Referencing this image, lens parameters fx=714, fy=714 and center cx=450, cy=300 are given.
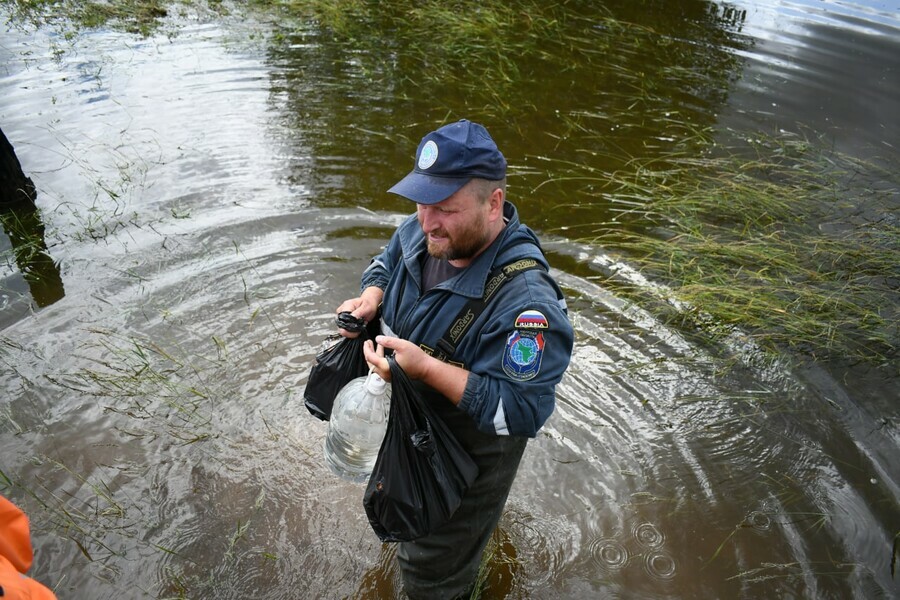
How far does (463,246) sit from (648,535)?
7.72 feet

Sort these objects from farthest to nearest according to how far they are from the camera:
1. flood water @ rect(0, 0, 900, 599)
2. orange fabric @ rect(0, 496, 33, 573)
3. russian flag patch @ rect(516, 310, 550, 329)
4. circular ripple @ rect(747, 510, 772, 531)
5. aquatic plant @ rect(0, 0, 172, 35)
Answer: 1. aquatic plant @ rect(0, 0, 172, 35)
2. circular ripple @ rect(747, 510, 772, 531)
3. flood water @ rect(0, 0, 900, 599)
4. russian flag patch @ rect(516, 310, 550, 329)
5. orange fabric @ rect(0, 496, 33, 573)

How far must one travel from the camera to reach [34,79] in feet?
27.3

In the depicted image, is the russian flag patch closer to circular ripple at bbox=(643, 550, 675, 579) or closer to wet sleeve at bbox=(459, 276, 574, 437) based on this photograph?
wet sleeve at bbox=(459, 276, 574, 437)

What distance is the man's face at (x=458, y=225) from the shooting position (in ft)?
8.32

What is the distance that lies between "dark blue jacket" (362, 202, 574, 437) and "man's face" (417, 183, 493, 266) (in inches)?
2.3

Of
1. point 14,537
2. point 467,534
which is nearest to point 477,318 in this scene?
point 467,534

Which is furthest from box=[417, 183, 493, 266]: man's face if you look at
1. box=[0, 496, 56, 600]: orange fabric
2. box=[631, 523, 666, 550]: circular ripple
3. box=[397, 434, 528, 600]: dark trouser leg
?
box=[631, 523, 666, 550]: circular ripple

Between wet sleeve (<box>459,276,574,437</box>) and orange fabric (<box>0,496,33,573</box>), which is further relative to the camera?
wet sleeve (<box>459,276,574,437</box>)

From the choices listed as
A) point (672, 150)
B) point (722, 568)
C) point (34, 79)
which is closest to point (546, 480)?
point (722, 568)

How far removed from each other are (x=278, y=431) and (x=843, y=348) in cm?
410

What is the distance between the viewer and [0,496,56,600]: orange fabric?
2.09m

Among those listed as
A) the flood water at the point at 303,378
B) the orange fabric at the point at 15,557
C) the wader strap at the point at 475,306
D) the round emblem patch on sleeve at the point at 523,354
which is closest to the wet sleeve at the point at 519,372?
the round emblem patch on sleeve at the point at 523,354

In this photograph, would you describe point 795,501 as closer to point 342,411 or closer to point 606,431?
point 606,431

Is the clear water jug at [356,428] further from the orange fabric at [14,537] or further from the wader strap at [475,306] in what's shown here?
the orange fabric at [14,537]
